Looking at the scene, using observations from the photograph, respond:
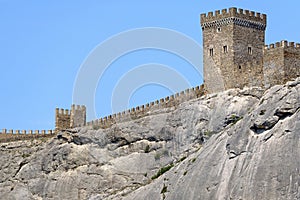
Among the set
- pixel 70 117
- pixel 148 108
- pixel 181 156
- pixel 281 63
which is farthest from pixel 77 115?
pixel 281 63

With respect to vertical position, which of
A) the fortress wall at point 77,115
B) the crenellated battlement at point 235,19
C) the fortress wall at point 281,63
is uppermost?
the crenellated battlement at point 235,19

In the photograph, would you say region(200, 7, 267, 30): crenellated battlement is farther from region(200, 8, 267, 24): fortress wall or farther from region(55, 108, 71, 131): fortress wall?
region(55, 108, 71, 131): fortress wall

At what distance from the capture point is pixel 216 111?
241 feet

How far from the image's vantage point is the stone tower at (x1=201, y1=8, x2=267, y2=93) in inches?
2894

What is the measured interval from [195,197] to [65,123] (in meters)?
30.8

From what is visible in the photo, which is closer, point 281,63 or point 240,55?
point 281,63

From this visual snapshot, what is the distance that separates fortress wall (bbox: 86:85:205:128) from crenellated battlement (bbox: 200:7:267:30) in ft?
17.4

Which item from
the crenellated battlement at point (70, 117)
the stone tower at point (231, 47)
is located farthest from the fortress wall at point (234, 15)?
the crenellated battlement at point (70, 117)

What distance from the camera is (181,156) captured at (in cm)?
7562

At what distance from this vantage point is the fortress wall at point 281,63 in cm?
7012

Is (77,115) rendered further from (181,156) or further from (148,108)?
(181,156)

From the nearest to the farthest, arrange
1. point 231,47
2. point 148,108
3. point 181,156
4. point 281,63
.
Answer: point 281,63, point 231,47, point 181,156, point 148,108

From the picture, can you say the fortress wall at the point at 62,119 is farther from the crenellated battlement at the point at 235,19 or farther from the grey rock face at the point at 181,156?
the crenellated battlement at the point at 235,19

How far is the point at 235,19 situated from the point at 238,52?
2.69 m
